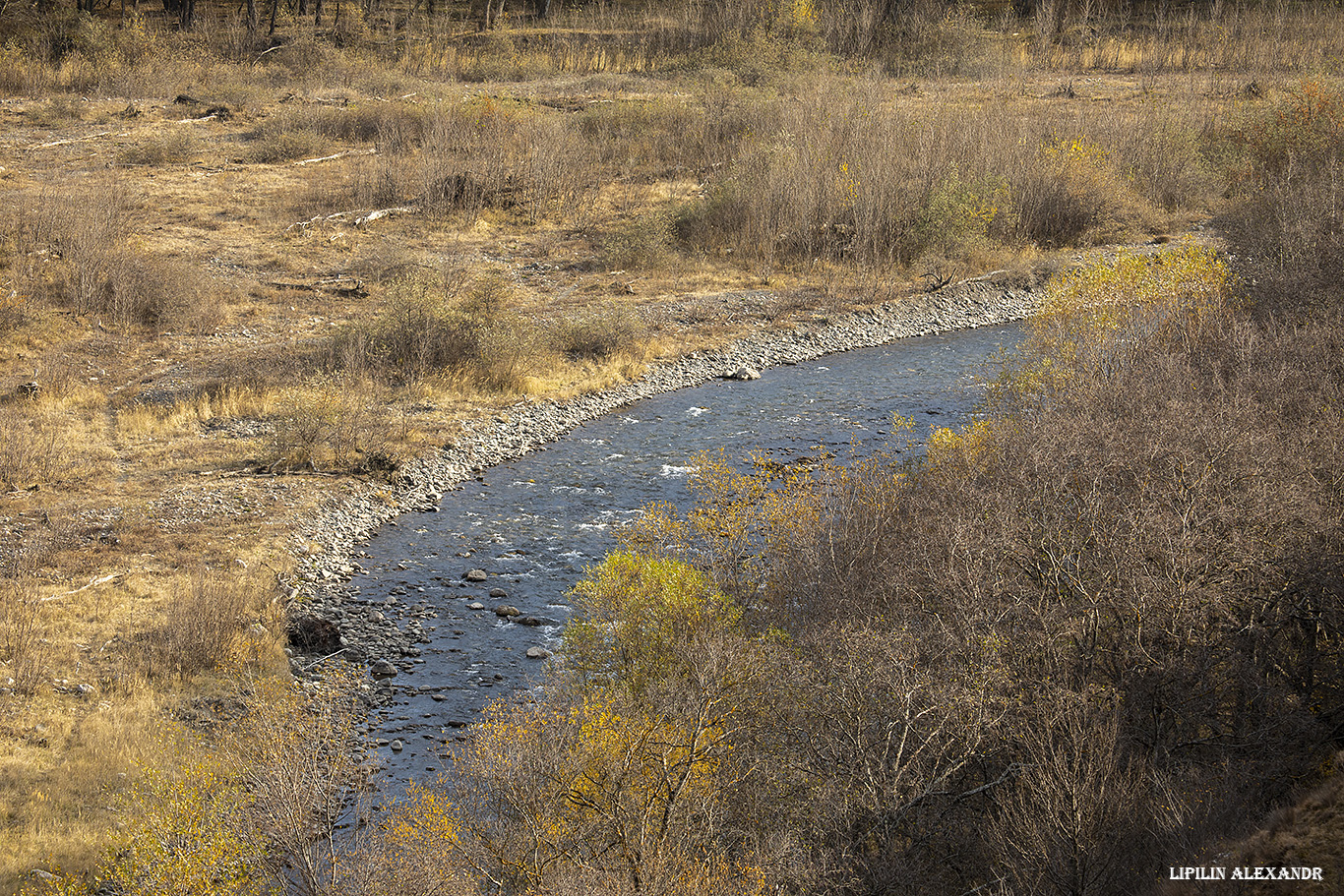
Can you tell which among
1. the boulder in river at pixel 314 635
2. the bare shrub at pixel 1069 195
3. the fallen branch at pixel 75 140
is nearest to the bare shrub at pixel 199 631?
the boulder in river at pixel 314 635

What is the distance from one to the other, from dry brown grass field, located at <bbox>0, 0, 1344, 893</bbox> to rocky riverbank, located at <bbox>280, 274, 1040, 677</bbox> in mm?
478

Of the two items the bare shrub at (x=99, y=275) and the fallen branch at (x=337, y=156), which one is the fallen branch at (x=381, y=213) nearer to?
the fallen branch at (x=337, y=156)

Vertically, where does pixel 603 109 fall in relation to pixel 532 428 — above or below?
above

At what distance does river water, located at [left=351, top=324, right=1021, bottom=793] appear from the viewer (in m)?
12.2

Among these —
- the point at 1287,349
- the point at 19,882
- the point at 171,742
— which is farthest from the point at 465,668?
the point at 1287,349

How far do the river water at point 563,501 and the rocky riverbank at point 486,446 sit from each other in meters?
0.28

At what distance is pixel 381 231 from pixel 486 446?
42.1 ft

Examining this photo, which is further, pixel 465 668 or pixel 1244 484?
pixel 465 668

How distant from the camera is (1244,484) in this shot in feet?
32.7

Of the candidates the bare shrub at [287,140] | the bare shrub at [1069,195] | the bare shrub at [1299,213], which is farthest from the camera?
the bare shrub at [287,140]

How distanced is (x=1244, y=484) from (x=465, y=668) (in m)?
8.74

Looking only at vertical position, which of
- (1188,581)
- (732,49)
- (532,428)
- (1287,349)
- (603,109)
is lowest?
(532,428)

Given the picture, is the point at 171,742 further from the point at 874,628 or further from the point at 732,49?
the point at 732,49

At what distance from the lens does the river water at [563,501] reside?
1216 cm
